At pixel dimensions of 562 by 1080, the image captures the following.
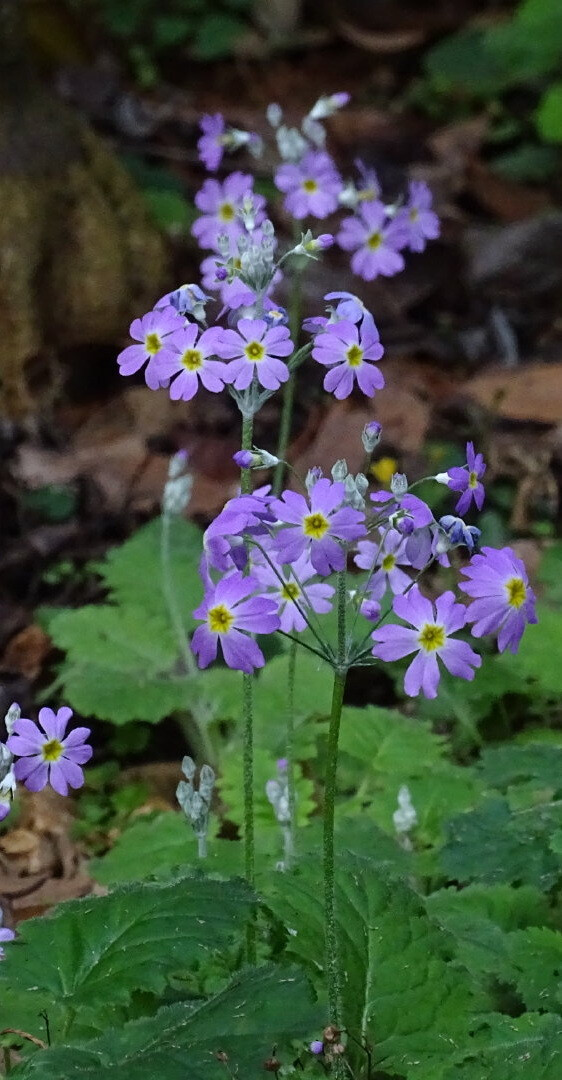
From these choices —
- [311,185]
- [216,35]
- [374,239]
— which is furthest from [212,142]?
[216,35]

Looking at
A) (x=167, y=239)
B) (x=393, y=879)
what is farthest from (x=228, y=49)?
(x=393, y=879)

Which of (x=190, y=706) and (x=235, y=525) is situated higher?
(x=235, y=525)

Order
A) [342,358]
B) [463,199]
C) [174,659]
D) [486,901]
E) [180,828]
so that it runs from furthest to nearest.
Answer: [463,199] → [174,659] → [180,828] → [486,901] → [342,358]

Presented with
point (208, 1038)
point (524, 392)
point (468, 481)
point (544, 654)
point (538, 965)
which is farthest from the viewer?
point (524, 392)

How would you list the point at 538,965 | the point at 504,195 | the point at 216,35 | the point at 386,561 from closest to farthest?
the point at 386,561, the point at 538,965, the point at 504,195, the point at 216,35

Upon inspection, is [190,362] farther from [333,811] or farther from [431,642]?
[333,811]

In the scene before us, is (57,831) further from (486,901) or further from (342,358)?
(342,358)

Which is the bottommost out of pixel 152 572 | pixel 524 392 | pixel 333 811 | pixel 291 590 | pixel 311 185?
→ pixel 333 811
